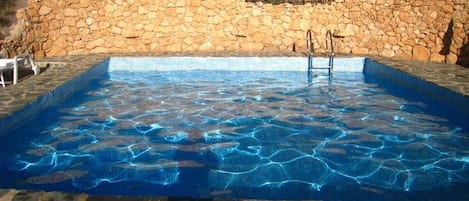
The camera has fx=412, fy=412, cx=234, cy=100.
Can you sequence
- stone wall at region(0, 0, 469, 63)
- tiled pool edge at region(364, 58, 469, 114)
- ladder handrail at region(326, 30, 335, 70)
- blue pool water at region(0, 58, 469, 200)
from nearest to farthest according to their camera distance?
1. blue pool water at region(0, 58, 469, 200)
2. tiled pool edge at region(364, 58, 469, 114)
3. ladder handrail at region(326, 30, 335, 70)
4. stone wall at region(0, 0, 469, 63)

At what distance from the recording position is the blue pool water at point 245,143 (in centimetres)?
416

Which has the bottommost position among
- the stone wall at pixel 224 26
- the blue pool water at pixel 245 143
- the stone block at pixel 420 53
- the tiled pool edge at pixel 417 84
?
the blue pool water at pixel 245 143

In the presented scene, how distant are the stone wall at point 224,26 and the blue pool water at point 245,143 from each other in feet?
7.37

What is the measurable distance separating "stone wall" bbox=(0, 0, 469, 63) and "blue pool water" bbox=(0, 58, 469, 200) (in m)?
2.25

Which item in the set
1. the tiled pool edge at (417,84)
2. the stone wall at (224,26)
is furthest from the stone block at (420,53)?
the tiled pool edge at (417,84)

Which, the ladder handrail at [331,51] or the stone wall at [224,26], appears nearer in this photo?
the ladder handrail at [331,51]

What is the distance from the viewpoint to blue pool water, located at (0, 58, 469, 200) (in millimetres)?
4164

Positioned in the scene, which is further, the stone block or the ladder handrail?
the stone block

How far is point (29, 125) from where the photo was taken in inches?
225

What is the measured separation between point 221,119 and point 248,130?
67 cm

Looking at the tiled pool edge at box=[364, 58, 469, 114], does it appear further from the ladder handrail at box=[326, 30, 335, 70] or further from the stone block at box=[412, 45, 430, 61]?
the stone block at box=[412, 45, 430, 61]

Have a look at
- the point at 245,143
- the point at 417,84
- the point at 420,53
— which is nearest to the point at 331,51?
the point at 420,53

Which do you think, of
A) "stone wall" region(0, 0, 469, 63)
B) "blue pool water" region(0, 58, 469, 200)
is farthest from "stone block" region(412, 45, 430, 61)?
"blue pool water" region(0, 58, 469, 200)

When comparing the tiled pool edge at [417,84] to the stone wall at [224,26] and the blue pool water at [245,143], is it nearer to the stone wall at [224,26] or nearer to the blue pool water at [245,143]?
the blue pool water at [245,143]
